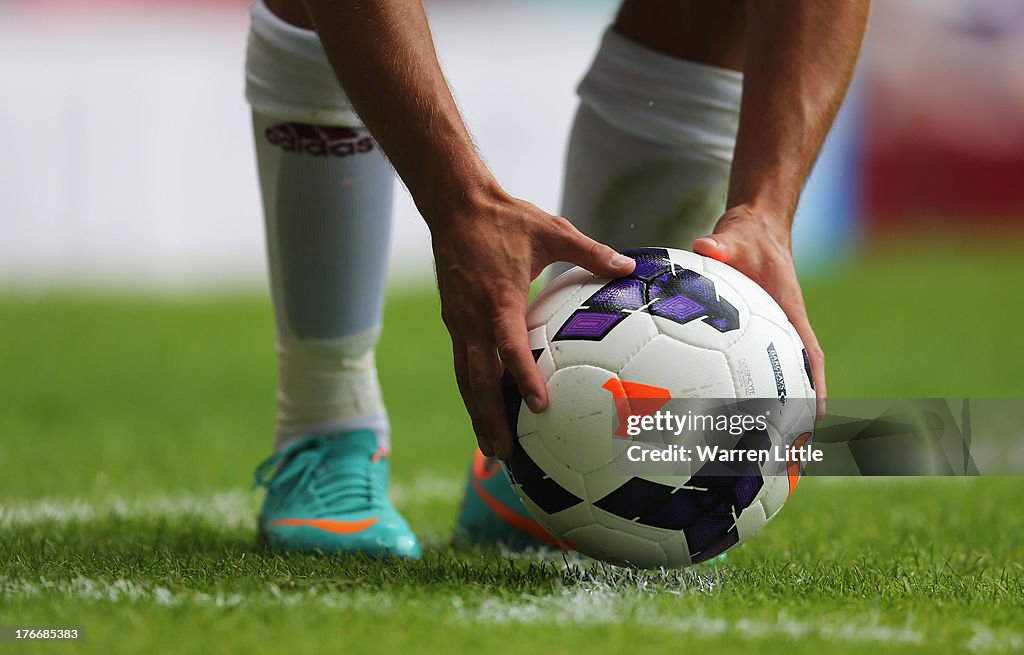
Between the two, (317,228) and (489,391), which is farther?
(317,228)

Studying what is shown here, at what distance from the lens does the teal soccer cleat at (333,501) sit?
2.40 m

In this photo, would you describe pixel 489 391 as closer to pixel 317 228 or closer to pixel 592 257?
pixel 592 257

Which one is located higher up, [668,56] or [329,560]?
[668,56]

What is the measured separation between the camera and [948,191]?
1299cm

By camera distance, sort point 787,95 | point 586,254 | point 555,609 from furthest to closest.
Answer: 1. point 787,95
2. point 586,254
3. point 555,609

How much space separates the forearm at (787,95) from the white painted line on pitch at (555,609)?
0.74 meters

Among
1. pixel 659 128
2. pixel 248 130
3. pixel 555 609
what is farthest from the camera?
pixel 248 130

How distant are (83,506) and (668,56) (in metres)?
1.67

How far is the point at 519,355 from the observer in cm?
188

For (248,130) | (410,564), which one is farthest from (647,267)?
(248,130)

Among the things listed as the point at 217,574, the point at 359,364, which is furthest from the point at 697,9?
the point at 217,574

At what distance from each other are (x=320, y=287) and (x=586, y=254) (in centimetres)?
82

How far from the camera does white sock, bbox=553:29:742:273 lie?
266cm

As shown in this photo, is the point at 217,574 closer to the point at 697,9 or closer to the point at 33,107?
the point at 697,9
